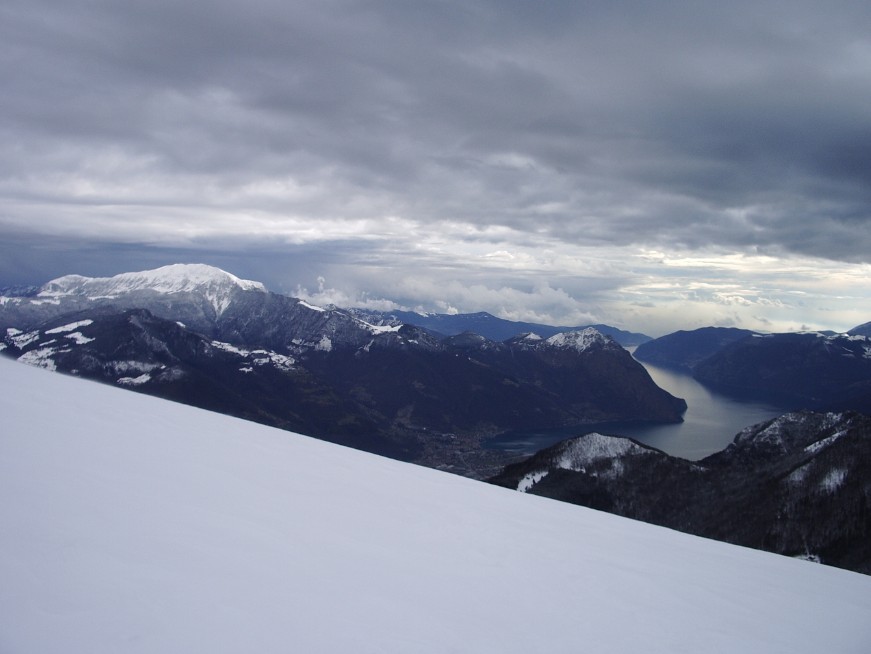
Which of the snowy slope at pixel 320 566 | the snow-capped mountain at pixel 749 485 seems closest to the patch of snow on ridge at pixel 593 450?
the snow-capped mountain at pixel 749 485

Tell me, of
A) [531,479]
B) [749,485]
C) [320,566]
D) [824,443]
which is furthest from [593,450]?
[320,566]

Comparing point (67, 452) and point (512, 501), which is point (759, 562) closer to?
point (512, 501)

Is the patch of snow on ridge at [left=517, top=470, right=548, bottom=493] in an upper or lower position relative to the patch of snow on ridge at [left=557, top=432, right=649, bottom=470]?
lower

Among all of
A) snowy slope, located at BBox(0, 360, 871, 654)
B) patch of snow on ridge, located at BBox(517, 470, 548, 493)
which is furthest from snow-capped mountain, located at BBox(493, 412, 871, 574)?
snowy slope, located at BBox(0, 360, 871, 654)

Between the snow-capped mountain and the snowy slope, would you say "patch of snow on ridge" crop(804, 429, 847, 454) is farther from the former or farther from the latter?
the snowy slope

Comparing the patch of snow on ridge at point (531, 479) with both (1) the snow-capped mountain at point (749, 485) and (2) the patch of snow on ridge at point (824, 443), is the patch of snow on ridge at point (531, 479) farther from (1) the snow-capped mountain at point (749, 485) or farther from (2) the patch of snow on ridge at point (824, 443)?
(2) the patch of snow on ridge at point (824, 443)

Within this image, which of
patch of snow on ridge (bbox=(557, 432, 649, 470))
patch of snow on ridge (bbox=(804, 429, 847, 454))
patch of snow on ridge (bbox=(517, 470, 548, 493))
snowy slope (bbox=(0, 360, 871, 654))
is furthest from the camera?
patch of snow on ridge (bbox=(557, 432, 649, 470))
